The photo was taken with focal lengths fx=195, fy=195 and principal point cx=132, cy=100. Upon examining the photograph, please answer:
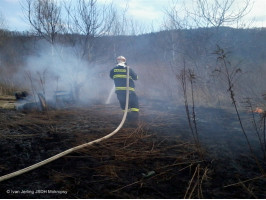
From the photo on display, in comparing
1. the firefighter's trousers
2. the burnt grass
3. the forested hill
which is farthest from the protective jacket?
the forested hill

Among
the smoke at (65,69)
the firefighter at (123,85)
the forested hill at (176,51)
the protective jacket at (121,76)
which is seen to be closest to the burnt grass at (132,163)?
the firefighter at (123,85)

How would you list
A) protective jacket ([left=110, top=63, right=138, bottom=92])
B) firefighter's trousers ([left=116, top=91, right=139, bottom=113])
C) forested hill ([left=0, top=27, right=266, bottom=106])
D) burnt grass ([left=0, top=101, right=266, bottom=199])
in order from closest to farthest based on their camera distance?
burnt grass ([left=0, top=101, right=266, bottom=199])
protective jacket ([left=110, top=63, right=138, bottom=92])
firefighter's trousers ([left=116, top=91, right=139, bottom=113])
forested hill ([left=0, top=27, right=266, bottom=106])

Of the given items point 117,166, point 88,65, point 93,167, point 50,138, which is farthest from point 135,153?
point 88,65

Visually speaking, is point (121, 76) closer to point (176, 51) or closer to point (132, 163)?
point (132, 163)

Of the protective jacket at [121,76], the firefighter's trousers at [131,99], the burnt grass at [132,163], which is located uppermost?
the protective jacket at [121,76]

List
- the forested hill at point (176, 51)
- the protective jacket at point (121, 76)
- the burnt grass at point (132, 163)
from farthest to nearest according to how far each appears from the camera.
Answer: the forested hill at point (176, 51) < the protective jacket at point (121, 76) < the burnt grass at point (132, 163)

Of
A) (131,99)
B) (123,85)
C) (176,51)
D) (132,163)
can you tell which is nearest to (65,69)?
(123,85)

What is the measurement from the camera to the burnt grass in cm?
247

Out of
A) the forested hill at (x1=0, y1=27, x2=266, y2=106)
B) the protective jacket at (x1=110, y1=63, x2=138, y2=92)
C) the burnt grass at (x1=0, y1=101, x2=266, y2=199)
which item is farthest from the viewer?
the forested hill at (x1=0, y1=27, x2=266, y2=106)

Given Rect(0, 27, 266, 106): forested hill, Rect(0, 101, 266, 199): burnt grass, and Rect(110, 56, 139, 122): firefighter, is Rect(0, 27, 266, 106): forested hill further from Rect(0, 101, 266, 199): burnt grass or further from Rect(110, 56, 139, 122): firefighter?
Rect(0, 101, 266, 199): burnt grass

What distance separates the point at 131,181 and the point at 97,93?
1008cm

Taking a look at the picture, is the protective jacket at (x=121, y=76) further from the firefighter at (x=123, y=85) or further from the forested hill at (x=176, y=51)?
the forested hill at (x=176, y=51)

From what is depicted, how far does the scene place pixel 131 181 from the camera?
2.69 m

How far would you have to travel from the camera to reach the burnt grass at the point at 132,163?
247 cm
